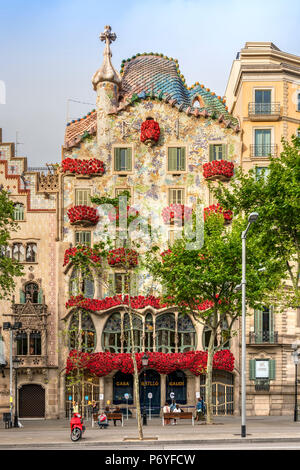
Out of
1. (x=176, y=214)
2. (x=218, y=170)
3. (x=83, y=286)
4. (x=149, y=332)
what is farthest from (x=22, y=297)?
(x=218, y=170)

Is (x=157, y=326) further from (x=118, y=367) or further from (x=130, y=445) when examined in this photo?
(x=130, y=445)

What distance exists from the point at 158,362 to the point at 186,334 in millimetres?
3095

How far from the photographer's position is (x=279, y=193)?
129 ft

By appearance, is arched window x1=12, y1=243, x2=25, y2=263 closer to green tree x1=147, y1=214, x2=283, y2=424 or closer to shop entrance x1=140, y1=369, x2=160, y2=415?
shop entrance x1=140, y1=369, x2=160, y2=415

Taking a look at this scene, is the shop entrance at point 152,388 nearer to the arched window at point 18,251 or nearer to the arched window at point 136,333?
the arched window at point 136,333

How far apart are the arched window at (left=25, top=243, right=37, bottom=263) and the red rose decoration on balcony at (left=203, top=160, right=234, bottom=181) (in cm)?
1386

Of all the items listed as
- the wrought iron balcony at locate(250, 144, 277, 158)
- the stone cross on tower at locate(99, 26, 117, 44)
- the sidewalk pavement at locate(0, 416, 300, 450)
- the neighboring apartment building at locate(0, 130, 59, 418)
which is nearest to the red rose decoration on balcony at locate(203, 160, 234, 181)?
the wrought iron balcony at locate(250, 144, 277, 158)

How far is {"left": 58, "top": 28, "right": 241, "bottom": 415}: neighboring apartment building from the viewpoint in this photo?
5141 centimetres

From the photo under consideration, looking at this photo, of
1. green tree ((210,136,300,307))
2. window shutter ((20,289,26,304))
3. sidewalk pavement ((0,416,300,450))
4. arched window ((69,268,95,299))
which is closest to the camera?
sidewalk pavement ((0,416,300,450))

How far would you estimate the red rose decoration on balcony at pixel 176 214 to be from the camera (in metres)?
53.3

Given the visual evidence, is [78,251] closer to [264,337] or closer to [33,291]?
[33,291]

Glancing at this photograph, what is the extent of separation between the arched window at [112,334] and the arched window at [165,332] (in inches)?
109

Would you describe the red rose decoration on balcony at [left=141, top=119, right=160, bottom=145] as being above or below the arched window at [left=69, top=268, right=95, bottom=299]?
above

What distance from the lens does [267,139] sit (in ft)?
177
